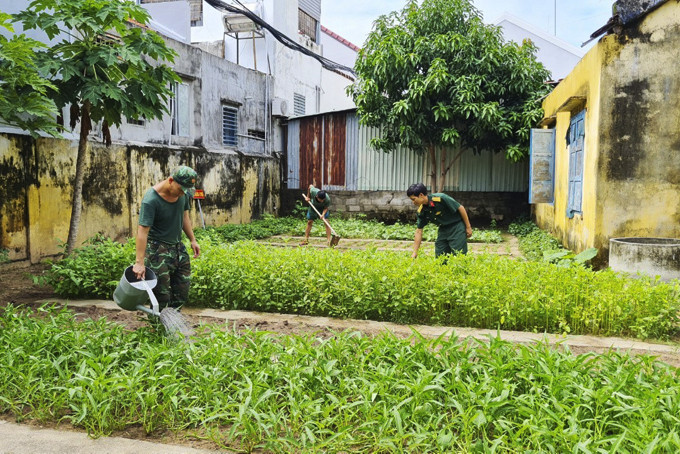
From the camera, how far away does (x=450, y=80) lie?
1320 cm

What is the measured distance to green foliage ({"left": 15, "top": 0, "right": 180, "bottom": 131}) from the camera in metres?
6.60

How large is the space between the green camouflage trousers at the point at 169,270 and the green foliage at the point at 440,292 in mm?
1025

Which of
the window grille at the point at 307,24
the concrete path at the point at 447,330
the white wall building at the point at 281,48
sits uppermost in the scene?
the window grille at the point at 307,24

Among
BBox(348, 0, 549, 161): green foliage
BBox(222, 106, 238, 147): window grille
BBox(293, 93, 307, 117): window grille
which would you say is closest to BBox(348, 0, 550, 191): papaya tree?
BBox(348, 0, 549, 161): green foliage

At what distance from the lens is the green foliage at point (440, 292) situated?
505cm

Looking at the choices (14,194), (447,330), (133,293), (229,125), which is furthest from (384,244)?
(133,293)

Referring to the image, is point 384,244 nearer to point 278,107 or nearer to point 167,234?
point 278,107

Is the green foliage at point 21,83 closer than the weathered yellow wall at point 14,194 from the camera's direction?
Yes

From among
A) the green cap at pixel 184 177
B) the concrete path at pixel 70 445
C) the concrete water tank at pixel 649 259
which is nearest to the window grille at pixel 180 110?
the green cap at pixel 184 177

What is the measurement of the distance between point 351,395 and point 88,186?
26.6 ft

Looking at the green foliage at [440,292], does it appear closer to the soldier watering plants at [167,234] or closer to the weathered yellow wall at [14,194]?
the soldier watering plants at [167,234]

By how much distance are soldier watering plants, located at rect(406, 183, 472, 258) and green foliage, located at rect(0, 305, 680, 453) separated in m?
2.95

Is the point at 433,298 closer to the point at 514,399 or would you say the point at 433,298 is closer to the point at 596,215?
the point at 514,399

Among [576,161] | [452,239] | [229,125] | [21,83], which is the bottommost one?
[452,239]
